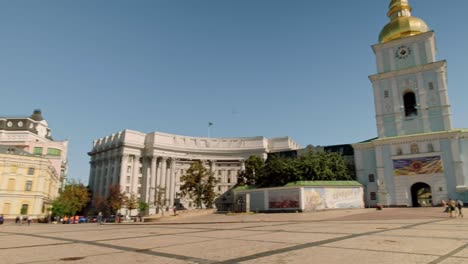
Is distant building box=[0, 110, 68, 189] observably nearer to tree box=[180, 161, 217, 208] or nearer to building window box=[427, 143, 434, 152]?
tree box=[180, 161, 217, 208]

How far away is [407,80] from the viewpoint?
165 ft

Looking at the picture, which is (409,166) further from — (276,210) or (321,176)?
(276,210)

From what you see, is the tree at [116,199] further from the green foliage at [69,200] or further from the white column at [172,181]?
Answer: the white column at [172,181]

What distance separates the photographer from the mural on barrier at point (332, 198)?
4328cm

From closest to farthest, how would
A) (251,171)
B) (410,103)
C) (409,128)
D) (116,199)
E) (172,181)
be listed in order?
(409,128) → (410,103) → (251,171) → (116,199) → (172,181)

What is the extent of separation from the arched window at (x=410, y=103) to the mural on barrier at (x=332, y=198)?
48.3 ft

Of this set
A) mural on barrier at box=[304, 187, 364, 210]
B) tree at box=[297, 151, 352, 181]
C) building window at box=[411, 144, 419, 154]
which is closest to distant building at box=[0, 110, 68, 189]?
tree at box=[297, 151, 352, 181]

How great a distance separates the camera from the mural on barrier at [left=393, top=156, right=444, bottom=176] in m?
45.1

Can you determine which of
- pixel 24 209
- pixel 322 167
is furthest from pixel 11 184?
pixel 322 167

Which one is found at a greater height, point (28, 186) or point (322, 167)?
point (322, 167)

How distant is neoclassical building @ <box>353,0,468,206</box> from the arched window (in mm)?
42

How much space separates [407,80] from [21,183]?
62.9 m

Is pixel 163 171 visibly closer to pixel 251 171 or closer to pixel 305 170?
pixel 251 171

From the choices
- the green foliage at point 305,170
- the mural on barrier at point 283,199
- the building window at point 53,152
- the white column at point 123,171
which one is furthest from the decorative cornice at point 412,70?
the building window at point 53,152
